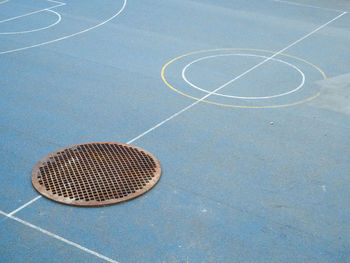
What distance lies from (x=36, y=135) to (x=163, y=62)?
15.9 ft

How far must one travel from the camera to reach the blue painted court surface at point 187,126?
6.47 m

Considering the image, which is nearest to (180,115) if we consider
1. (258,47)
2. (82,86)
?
(82,86)

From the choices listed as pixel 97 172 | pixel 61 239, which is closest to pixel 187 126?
pixel 97 172

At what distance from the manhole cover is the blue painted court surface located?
0.19m

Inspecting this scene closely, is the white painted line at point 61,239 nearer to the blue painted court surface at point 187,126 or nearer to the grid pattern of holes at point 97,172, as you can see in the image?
the blue painted court surface at point 187,126

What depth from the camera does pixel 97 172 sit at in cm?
791

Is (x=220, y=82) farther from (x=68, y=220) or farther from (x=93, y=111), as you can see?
(x=68, y=220)

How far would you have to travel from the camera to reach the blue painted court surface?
647 centimetres

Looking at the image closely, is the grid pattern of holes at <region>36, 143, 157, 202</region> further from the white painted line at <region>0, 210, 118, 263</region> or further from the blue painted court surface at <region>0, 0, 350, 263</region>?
the white painted line at <region>0, 210, 118, 263</region>

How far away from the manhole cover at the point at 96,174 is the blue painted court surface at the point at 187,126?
19 cm

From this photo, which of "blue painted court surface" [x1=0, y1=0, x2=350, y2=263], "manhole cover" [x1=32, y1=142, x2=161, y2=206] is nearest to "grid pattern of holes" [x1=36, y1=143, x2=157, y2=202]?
"manhole cover" [x1=32, y1=142, x2=161, y2=206]

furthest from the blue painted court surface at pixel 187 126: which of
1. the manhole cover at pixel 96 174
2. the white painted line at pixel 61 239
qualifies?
the manhole cover at pixel 96 174

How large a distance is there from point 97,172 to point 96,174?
6 cm

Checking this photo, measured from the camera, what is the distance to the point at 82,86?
36.8ft
